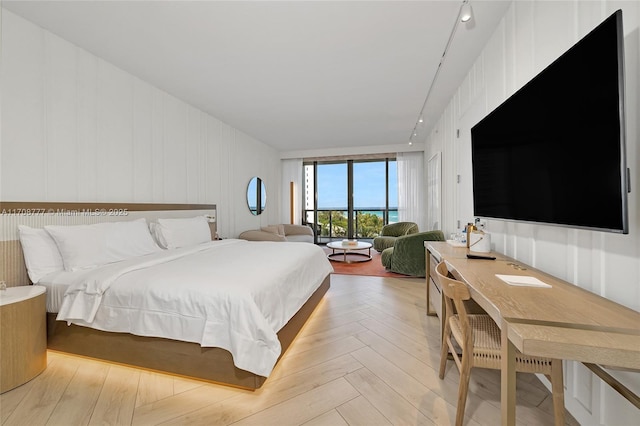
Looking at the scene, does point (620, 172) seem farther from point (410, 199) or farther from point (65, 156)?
point (410, 199)

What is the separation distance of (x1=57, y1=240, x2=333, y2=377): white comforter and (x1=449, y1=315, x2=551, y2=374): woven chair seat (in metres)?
1.08

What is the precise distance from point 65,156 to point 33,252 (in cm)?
92

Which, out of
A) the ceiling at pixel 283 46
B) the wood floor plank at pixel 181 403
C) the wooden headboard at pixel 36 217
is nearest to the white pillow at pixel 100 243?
the wooden headboard at pixel 36 217

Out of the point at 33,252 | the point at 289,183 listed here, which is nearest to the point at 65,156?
the point at 33,252

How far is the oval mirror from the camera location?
550 cm

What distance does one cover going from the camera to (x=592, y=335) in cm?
77

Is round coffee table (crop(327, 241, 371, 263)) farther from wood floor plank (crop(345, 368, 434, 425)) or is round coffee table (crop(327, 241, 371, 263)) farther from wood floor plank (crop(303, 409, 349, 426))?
wood floor plank (crop(303, 409, 349, 426))

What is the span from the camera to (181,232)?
3189 mm

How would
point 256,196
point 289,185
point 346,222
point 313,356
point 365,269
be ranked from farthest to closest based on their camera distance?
point 346,222 < point 289,185 < point 256,196 < point 365,269 < point 313,356

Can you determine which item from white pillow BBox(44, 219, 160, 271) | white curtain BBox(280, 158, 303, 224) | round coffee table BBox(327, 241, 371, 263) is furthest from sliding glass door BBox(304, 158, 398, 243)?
white pillow BBox(44, 219, 160, 271)

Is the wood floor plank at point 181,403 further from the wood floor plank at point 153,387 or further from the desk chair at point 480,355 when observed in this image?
the desk chair at point 480,355

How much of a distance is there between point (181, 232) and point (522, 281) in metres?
3.32

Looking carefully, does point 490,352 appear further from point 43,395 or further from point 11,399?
point 11,399

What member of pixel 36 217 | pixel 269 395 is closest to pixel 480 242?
pixel 269 395
